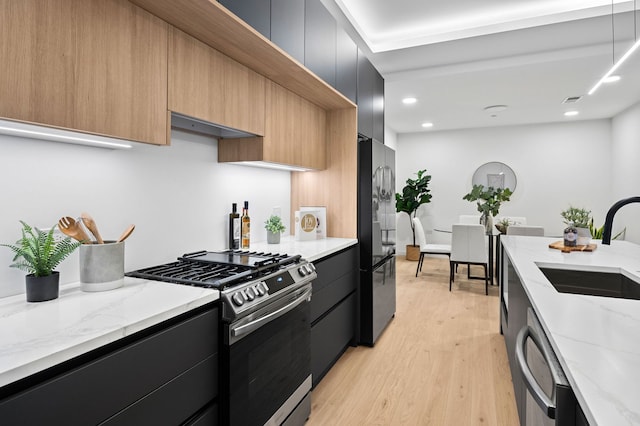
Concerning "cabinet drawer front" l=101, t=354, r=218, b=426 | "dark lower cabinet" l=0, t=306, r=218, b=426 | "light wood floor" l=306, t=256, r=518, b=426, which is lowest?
"light wood floor" l=306, t=256, r=518, b=426

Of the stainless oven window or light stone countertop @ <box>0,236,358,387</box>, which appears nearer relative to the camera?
light stone countertop @ <box>0,236,358,387</box>

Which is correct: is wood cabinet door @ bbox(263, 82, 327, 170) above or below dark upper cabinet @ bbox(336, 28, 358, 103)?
below

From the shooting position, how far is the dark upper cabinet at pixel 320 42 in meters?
2.24

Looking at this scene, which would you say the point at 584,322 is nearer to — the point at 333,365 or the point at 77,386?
the point at 77,386

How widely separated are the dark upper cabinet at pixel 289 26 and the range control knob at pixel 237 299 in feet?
4.29

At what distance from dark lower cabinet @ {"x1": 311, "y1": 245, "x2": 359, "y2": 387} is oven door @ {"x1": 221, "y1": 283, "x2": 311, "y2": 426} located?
0.27 metres

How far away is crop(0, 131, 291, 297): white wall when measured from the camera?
1.28m

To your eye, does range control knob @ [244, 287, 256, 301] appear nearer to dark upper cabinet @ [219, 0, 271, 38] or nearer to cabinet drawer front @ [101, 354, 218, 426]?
cabinet drawer front @ [101, 354, 218, 426]

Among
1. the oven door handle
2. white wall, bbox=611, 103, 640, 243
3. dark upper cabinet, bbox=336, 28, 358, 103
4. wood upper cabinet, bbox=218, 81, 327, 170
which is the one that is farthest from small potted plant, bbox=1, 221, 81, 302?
white wall, bbox=611, 103, 640, 243

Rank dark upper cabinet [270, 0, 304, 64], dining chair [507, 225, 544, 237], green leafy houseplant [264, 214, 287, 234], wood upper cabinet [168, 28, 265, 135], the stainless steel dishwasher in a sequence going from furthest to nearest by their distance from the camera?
dining chair [507, 225, 544, 237], green leafy houseplant [264, 214, 287, 234], dark upper cabinet [270, 0, 304, 64], wood upper cabinet [168, 28, 265, 135], the stainless steel dishwasher

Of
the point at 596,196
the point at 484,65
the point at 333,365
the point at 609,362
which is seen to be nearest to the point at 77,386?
the point at 609,362

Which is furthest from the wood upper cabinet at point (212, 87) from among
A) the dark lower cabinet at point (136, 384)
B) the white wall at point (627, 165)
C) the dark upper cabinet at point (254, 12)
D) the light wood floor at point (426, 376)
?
the white wall at point (627, 165)

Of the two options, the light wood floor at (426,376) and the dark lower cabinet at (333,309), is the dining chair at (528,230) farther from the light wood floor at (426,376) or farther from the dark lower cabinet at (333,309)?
the dark lower cabinet at (333,309)

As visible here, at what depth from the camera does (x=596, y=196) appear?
6.27 m
